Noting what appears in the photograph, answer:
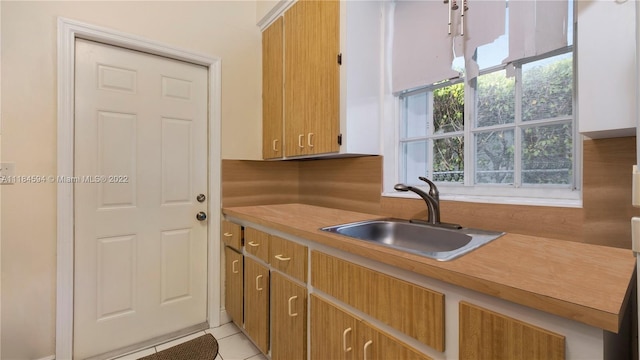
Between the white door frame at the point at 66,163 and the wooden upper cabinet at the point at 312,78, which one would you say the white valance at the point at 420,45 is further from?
the white door frame at the point at 66,163

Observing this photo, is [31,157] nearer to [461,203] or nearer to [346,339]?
[346,339]

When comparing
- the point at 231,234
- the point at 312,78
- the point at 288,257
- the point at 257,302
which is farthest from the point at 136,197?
the point at 312,78

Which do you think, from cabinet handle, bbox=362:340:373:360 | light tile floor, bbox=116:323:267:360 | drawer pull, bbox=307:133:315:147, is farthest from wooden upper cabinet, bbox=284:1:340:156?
light tile floor, bbox=116:323:267:360

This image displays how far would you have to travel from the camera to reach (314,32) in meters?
1.75

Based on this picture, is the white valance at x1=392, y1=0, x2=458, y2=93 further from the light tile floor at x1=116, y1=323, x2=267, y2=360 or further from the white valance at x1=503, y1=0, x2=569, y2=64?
the light tile floor at x1=116, y1=323, x2=267, y2=360

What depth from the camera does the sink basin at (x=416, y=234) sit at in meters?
1.17

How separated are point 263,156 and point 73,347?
1.71 m

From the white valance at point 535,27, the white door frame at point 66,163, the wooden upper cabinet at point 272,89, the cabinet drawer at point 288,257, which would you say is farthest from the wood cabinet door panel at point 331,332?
the white door frame at point 66,163

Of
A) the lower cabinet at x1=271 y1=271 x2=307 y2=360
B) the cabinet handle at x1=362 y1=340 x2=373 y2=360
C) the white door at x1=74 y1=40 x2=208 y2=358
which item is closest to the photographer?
the cabinet handle at x1=362 y1=340 x2=373 y2=360

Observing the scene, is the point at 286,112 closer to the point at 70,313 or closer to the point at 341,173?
the point at 341,173

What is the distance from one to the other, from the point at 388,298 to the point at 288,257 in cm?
60

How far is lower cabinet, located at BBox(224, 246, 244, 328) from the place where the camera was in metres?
Result: 1.84

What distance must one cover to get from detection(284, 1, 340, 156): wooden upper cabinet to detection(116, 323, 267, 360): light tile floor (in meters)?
1.34

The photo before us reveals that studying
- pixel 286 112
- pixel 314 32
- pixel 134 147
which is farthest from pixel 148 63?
pixel 314 32
